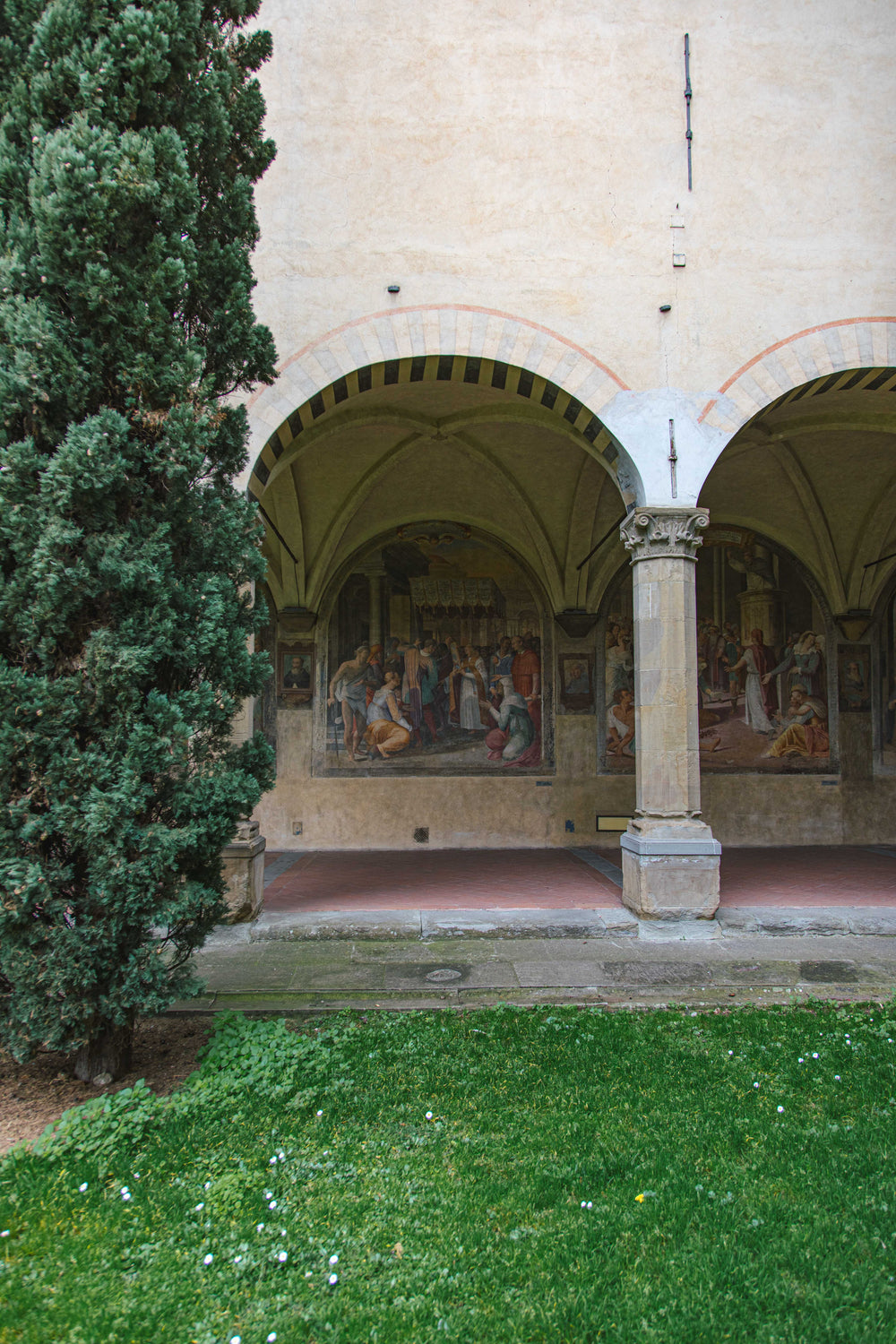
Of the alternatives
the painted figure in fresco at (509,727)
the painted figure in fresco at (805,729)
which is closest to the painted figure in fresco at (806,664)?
the painted figure in fresco at (805,729)

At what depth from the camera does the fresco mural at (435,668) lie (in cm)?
1145

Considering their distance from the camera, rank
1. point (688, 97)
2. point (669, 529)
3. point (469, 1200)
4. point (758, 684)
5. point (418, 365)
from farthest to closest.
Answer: point (758, 684) < point (688, 97) < point (418, 365) < point (669, 529) < point (469, 1200)

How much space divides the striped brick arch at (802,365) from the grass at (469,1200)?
506 centimetres

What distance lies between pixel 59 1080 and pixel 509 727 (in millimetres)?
8227

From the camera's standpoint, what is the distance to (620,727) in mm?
11719

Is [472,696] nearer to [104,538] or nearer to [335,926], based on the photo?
[335,926]

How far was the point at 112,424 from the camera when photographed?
347cm

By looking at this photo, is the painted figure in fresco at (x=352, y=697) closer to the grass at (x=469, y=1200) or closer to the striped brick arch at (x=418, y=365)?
the striped brick arch at (x=418, y=365)

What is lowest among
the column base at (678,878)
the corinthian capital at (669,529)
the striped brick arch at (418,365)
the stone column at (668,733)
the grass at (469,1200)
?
the grass at (469,1200)

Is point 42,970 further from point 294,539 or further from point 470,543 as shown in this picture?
point 470,543

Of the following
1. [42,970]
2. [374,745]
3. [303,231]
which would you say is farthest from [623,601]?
[42,970]

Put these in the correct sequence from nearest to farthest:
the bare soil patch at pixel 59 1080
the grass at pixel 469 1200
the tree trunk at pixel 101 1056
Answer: the grass at pixel 469 1200
the bare soil patch at pixel 59 1080
the tree trunk at pixel 101 1056

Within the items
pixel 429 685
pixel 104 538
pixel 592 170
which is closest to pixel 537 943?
pixel 104 538

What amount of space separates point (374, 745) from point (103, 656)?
8.10m
